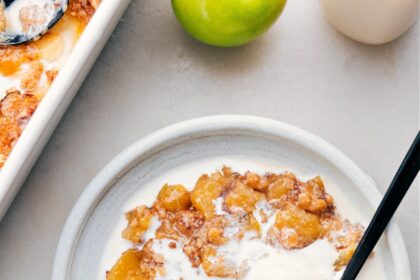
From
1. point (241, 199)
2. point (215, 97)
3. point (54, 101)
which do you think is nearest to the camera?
point (54, 101)

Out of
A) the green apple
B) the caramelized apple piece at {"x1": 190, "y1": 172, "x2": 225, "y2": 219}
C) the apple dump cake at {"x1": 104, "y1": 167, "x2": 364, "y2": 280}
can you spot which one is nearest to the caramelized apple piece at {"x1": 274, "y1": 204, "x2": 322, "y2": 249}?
the apple dump cake at {"x1": 104, "y1": 167, "x2": 364, "y2": 280}

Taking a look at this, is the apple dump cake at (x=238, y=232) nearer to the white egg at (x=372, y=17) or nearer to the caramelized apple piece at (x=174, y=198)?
the caramelized apple piece at (x=174, y=198)

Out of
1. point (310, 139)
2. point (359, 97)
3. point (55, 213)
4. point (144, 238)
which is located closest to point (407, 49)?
point (359, 97)

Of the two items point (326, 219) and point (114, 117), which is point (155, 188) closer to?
point (114, 117)

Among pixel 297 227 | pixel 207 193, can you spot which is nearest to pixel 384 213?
pixel 297 227

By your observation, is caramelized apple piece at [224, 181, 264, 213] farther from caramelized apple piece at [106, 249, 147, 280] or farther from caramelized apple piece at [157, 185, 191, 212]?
caramelized apple piece at [106, 249, 147, 280]

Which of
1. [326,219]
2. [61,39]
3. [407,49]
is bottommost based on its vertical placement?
[326,219]

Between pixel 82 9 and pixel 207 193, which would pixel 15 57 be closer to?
pixel 82 9
